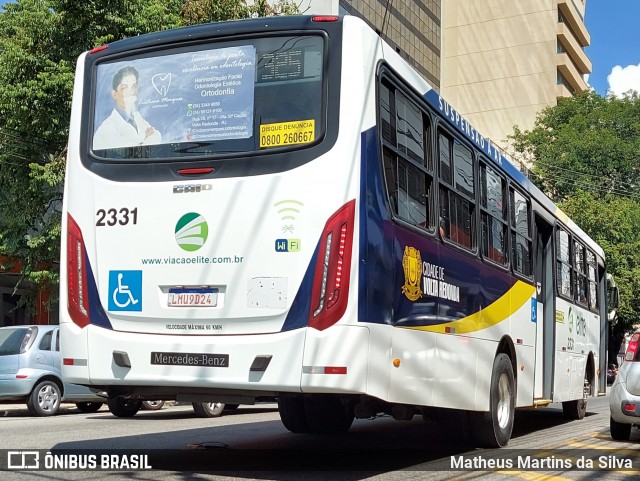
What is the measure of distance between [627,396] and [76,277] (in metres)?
6.96

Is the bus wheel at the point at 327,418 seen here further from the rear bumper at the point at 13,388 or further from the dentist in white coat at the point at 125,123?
the rear bumper at the point at 13,388

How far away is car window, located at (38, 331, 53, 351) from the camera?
51.8 ft

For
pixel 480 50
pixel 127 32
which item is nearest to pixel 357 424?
pixel 127 32

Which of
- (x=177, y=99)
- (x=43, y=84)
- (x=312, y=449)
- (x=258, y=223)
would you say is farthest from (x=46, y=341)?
(x=258, y=223)

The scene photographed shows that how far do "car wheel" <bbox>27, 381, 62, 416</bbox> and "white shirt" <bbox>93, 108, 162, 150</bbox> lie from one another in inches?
361

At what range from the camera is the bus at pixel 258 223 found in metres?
6.50

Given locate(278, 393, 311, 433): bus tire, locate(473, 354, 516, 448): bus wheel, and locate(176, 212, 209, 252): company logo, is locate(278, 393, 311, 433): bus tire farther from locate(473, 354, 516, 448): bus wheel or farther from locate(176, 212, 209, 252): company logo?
locate(176, 212, 209, 252): company logo

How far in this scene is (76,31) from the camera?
21.7 metres

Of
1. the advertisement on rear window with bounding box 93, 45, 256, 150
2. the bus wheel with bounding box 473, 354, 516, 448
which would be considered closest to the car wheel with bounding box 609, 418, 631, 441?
the bus wheel with bounding box 473, 354, 516, 448

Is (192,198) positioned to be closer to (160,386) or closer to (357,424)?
(160,386)

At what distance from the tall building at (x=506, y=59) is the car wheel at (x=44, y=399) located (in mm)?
60863

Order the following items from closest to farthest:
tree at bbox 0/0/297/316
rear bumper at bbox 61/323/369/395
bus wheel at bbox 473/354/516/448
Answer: rear bumper at bbox 61/323/369/395
bus wheel at bbox 473/354/516/448
tree at bbox 0/0/297/316

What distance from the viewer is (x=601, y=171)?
45188mm

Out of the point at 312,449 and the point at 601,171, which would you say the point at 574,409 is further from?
the point at 601,171
